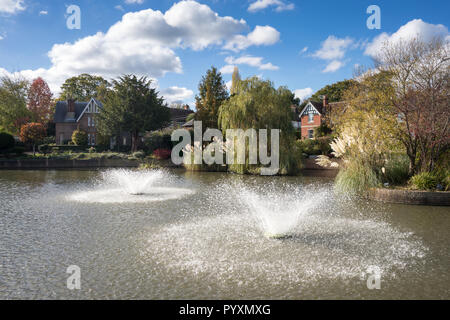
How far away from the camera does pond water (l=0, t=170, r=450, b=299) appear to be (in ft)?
19.7

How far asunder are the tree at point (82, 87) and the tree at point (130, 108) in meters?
43.8

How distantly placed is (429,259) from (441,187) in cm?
882

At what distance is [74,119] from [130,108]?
20.6m

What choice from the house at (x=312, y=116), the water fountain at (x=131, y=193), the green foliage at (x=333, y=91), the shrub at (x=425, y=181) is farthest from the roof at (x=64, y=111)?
the shrub at (x=425, y=181)

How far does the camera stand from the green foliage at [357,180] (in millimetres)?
15817

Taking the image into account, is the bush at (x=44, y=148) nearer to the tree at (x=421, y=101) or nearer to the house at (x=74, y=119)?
the house at (x=74, y=119)

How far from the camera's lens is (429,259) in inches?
300

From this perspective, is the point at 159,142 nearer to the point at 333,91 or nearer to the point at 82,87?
the point at 333,91

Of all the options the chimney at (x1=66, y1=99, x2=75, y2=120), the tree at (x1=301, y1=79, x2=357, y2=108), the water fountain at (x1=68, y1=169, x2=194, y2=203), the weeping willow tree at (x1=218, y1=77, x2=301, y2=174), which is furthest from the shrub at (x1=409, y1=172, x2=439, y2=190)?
the chimney at (x1=66, y1=99, x2=75, y2=120)

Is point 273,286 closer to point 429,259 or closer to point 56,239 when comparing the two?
point 429,259

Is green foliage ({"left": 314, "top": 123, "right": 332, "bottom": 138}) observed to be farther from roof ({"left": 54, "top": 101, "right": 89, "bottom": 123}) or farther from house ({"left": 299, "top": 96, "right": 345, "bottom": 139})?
roof ({"left": 54, "top": 101, "right": 89, "bottom": 123})
